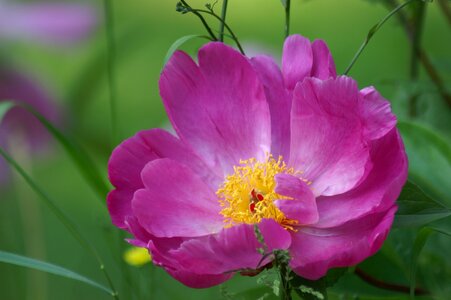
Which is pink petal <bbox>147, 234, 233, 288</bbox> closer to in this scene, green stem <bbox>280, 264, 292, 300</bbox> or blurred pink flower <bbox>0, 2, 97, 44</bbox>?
green stem <bbox>280, 264, 292, 300</bbox>

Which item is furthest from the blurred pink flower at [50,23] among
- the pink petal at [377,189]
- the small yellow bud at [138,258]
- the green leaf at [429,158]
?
the pink petal at [377,189]

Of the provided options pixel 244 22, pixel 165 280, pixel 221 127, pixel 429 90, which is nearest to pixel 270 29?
pixel 244 22

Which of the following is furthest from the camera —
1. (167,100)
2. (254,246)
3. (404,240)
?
(404,240)

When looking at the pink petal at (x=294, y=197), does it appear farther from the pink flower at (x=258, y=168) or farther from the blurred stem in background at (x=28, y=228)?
the blurred stem in background at (x=28, y=228)

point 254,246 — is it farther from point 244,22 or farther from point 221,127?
point 244,22

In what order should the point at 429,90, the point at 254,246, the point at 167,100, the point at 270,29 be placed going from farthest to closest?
the point at 270,29, the point at 429,90, the point at 167,100, the point at 254,246

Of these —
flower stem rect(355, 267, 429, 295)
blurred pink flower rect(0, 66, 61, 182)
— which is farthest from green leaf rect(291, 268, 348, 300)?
blurred pink flower rect(0, 66, 61, 182)
